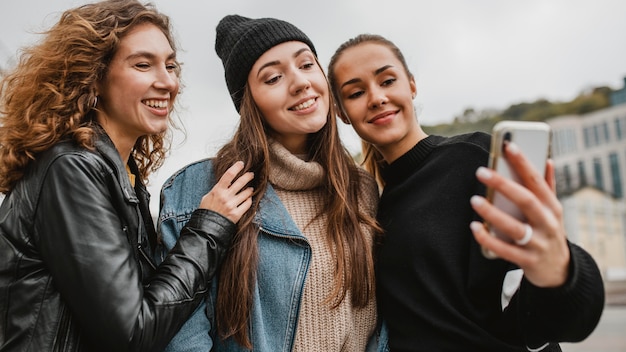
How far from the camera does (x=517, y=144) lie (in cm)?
152

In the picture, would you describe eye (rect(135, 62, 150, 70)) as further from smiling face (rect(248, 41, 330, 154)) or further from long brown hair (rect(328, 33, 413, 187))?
long brown hair (rect(328, 33, 413, 187))

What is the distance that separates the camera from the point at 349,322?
2.72m

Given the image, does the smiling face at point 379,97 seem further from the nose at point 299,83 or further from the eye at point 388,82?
the nose at point 299,83

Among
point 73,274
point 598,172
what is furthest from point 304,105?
point 598,172

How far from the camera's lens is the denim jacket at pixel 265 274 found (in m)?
2.49

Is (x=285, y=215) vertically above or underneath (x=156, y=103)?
underneath

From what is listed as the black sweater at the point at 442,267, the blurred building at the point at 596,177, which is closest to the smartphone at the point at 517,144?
the black sweater at the point at 442,267

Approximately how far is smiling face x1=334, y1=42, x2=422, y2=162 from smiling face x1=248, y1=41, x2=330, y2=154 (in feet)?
0.48

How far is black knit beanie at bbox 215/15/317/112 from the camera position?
298 cm

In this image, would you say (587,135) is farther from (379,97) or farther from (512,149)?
(512,149)

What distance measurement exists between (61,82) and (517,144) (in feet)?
6.30

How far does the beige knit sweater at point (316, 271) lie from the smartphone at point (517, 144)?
1301mm

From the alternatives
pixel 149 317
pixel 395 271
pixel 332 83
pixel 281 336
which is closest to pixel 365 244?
pixel 395 271

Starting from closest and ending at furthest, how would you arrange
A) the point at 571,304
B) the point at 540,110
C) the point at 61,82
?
the point at 571,304 → the point at 61,82 → the point at 540,110
